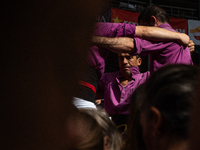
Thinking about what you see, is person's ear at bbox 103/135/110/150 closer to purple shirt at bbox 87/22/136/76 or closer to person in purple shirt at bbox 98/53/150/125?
purple shirt at bbox 87/22/136/76

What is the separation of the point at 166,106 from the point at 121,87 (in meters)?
1.48

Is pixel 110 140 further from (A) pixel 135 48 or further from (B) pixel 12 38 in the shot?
(B) pixel 12 38

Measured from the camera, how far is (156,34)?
45.2 inches

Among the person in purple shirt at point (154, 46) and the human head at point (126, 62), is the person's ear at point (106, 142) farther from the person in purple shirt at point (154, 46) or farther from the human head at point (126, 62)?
the human head at point (126, 62)

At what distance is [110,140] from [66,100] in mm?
1069

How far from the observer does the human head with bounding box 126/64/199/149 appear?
50 centimetres

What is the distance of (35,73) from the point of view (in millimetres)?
131

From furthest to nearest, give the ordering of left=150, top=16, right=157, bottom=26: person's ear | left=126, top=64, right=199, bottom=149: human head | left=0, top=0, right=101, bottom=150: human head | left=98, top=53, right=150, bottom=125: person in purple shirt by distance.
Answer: left=98, top=53, right=150, bottom=125: person in purple shirt, left=150, top=16, right=157, bottom=26: person's ear, left=126, top=64, right=199, bottom=149: human head, left=0, top=0, right=101, bottom=150: human head

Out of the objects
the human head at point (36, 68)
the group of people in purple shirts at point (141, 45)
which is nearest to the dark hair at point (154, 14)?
the group of people in purple shirts at point (141, 45)

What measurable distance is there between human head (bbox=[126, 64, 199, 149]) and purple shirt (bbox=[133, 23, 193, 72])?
1.76 ft

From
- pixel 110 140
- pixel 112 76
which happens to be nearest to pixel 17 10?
pixel 110 140

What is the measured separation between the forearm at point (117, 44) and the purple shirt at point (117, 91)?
709 millimetres

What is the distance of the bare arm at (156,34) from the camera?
3.68 feet

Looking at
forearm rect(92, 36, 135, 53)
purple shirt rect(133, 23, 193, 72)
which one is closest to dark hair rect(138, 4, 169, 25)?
purple shirt rect(133, 23, 193, 72)
